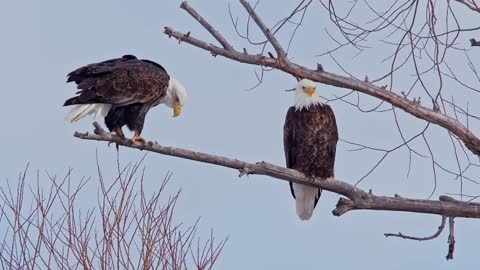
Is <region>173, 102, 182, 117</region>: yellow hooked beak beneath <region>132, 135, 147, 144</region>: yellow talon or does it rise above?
above

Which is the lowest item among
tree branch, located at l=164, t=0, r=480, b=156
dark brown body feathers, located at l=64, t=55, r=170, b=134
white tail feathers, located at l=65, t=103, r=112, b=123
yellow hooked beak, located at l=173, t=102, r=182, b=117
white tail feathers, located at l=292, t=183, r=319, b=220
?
tree branch, located at l=164, t=0, r=480, b=156

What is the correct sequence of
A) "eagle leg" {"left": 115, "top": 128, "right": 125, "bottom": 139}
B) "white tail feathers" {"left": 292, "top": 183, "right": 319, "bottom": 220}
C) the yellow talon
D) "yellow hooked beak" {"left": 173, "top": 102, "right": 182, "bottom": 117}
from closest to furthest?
the yellow talon < "eagle leg" {"left": 115, "top": 128, "right": 125, "bottom": 139} < "white tail feathers" {"left": 292, "top": 183, "right": 319, "bottom": 220} < "yellow hooked beak" {"left": 173, "top": 102, "right": 182, "bottom": 117}

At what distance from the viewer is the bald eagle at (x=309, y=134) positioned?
20.1ft

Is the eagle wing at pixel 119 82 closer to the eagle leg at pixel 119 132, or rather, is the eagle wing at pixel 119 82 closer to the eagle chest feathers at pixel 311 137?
the eagle leg at pixel 119 132

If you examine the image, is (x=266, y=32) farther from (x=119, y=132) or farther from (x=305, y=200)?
(x=305, y=200)

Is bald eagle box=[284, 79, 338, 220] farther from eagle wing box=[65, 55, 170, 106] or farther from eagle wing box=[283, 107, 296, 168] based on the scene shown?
eagle wing box=[65, 55, 170, 106]

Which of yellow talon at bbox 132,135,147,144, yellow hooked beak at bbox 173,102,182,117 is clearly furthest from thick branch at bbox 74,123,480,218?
yellow hooked beak at bbox 173,102,182,117

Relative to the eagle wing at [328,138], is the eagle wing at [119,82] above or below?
above

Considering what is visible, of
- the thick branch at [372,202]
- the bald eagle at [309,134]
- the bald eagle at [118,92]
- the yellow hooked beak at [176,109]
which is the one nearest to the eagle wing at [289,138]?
the bald eagle at [309,134]

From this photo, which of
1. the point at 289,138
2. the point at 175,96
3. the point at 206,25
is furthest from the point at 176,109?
the point at 206,25

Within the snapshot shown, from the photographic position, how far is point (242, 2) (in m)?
4.40

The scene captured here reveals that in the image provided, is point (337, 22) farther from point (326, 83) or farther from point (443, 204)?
point (443, 204)

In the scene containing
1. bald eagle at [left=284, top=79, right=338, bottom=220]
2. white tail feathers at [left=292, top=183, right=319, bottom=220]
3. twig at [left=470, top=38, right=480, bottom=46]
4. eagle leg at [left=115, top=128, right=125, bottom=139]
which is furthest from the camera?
white tail feathers at [left=292, top=183, right=319, bottom=220]

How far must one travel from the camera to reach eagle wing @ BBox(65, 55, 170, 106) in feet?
20.9
